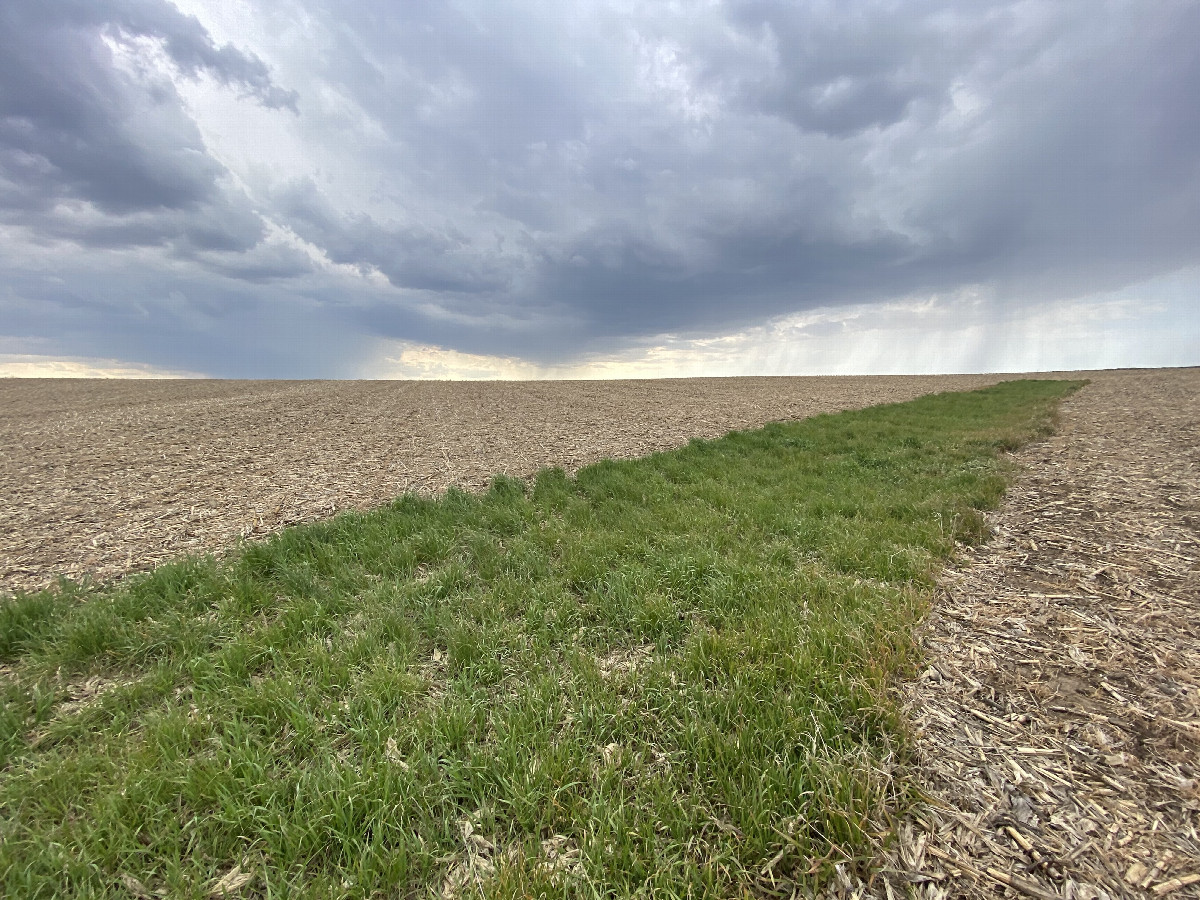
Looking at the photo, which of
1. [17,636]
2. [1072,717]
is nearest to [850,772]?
[1072,717]

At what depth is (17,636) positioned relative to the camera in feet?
14.9

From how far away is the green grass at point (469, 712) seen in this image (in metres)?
2.46

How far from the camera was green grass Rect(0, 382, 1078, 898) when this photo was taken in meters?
2.46

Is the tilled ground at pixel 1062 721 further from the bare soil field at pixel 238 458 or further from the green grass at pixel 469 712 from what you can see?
the bare soil field at pixel 238 458

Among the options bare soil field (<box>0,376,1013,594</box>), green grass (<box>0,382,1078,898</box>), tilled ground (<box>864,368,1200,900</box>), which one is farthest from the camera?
bare soil field (<box>0,376,1013,594</box>)

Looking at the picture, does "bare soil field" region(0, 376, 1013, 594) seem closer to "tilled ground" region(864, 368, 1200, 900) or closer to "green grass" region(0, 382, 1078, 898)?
"green grass" region(0, 382, 1078, 898)

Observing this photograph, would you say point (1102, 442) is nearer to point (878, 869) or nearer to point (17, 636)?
point (878, 869)

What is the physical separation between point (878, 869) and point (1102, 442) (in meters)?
16.0

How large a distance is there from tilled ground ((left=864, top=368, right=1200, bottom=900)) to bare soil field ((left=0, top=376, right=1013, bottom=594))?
8.01m

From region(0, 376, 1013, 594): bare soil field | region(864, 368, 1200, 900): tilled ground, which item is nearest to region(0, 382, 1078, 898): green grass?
region(864, 368, 1200, 900): tilled ground

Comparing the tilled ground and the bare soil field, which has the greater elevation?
the bare soil field

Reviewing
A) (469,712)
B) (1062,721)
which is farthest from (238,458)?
(1062,721)

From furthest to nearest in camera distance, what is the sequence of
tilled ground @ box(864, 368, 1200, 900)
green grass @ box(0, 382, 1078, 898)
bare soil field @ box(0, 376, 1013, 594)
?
bare soil field @ box(0, 376, 1013, 594) → green grass @ box(0, 382, 1078, 898) → tilled ground @ box(864, 368, 1200, 900)

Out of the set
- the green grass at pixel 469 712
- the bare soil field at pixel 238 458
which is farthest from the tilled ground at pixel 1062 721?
the bare soil field at pixel 238 458
